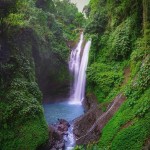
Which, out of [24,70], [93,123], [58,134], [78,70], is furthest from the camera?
[78,70]

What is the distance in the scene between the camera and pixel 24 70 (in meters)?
15.8

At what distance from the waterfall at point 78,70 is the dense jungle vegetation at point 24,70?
3.00 ft

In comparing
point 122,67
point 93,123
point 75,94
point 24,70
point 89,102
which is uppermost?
point 24,70

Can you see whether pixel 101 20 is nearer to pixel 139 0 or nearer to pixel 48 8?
pixel 139 0

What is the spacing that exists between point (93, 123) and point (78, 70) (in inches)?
412

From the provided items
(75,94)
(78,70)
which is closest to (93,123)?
(75,94)

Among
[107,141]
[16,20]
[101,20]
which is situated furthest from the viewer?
[101,20]

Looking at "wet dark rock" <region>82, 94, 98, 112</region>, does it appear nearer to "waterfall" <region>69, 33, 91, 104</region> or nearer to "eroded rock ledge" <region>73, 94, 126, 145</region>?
"waterfall" <region>69, 33, 91, 104</region>

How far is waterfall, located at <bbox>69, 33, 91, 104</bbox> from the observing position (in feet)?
78.2

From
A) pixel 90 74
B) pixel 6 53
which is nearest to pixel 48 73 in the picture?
pixel 90 74

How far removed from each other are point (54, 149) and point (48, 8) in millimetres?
20670

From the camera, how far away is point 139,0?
1738 centimetres

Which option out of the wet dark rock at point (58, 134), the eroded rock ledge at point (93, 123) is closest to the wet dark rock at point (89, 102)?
the eroded rock ledge at point (93, 123)

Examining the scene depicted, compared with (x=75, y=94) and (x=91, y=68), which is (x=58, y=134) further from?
(x=75, y=94)
